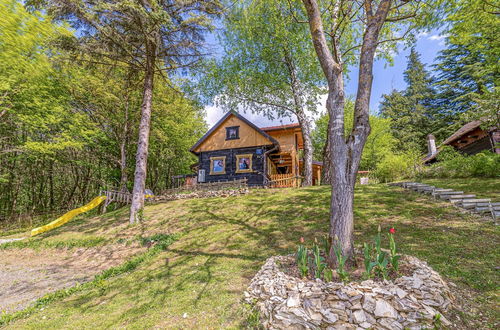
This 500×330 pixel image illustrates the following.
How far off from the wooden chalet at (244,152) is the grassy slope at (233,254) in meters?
7.18

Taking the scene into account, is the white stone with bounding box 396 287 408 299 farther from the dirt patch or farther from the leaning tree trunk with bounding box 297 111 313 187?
the leaning tree trunk with bounding box 297 111 313 187

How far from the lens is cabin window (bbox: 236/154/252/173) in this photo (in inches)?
689

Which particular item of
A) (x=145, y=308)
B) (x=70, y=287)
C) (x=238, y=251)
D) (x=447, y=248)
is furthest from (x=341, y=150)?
(x=70, y=287)

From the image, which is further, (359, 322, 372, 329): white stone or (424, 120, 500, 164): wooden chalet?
(424, 120, 500, 164): wooden chalet

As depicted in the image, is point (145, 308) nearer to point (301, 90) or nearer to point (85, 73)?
point (301, 90)

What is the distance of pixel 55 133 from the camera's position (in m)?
16.5

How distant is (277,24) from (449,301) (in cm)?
1678

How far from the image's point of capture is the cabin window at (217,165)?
1822 cm

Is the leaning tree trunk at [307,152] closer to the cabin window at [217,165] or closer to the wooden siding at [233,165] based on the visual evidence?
the wooden siding at [233,165]

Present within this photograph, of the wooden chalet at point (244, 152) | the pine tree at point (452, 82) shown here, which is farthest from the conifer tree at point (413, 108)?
the wooden chalet at point (244, 152)

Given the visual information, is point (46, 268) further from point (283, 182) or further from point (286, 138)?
point (286, 138)

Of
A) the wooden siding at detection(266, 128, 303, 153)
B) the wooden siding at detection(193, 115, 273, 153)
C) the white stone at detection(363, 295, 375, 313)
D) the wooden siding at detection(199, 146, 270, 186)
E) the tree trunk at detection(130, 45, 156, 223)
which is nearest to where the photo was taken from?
the white stone at detection(363, 295, 375, 313)

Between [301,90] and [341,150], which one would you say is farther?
[301,90]

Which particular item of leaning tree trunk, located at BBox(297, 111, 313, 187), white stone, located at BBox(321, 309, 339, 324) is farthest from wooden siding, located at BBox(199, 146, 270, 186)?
white stone, located at BBox(321, 309, 339, 324)
